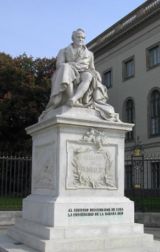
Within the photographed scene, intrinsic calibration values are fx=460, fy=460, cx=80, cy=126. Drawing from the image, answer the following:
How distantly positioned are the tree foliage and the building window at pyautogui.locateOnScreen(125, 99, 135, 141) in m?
8.63

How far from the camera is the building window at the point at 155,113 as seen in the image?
1396 inches

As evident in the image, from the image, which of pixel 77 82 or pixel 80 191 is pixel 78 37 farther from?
pixel 80 191

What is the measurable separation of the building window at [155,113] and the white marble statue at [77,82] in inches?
1013

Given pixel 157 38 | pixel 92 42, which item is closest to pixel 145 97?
pixel 157 38

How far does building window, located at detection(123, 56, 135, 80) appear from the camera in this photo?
39375mm

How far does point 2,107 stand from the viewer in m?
30.8

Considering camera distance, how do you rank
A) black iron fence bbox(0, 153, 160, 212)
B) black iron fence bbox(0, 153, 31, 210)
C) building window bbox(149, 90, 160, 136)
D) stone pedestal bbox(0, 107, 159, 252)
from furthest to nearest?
1. building window bbox(149, 90, 160, 136)
2. black iron fence bbox(0, 153, 160, 212)
3. black iron fence bbox(0, 153, 31, 210)
4. stone pedestal bbox(0, 107, 159, 252)

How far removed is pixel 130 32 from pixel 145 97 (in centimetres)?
589

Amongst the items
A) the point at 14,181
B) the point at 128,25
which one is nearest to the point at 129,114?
the point at 128,25

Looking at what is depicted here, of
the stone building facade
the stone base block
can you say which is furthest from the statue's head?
the stone building facade

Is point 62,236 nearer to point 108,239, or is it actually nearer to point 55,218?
point 55,218

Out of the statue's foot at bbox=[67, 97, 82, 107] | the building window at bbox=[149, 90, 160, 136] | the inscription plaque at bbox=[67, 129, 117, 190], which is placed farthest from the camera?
the building window at bbox=[149, 90, 160, 136]

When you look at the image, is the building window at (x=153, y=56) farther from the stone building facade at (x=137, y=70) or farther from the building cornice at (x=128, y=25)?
the building cornice at (x=128, y=25)

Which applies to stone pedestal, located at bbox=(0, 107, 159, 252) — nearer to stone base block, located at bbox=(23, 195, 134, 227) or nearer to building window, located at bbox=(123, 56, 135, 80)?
stone base block, located at bbox=(23, 195, 134, 227)
